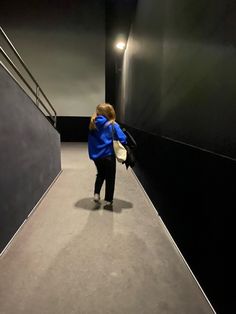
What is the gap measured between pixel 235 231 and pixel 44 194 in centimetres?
280

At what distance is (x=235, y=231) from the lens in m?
1.19

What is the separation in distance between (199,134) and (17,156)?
65.1 inches

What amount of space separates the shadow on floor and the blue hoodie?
0.67 m

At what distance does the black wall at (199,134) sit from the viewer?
129 cm

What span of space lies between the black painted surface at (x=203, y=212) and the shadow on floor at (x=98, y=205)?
675 mm

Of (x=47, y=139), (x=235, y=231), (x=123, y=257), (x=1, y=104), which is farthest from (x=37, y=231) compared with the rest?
(x=235, y=231)

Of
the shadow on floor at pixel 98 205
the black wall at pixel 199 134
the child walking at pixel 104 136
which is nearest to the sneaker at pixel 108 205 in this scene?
the shadow on floor at pixel 98 205

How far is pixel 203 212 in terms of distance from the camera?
158 centimetres

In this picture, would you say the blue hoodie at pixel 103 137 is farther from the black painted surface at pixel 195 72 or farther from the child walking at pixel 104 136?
the black painted surface at pixel 195 72

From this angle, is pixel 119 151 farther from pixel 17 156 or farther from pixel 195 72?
pixel 195 72

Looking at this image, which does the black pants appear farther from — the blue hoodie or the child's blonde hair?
the child's blonde hair

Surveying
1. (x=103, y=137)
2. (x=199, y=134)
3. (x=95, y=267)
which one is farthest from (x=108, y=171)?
(x=199, y=134)

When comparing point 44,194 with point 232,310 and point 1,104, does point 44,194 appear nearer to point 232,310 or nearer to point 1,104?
point 1,104

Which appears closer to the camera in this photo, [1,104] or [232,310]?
[232,310]
